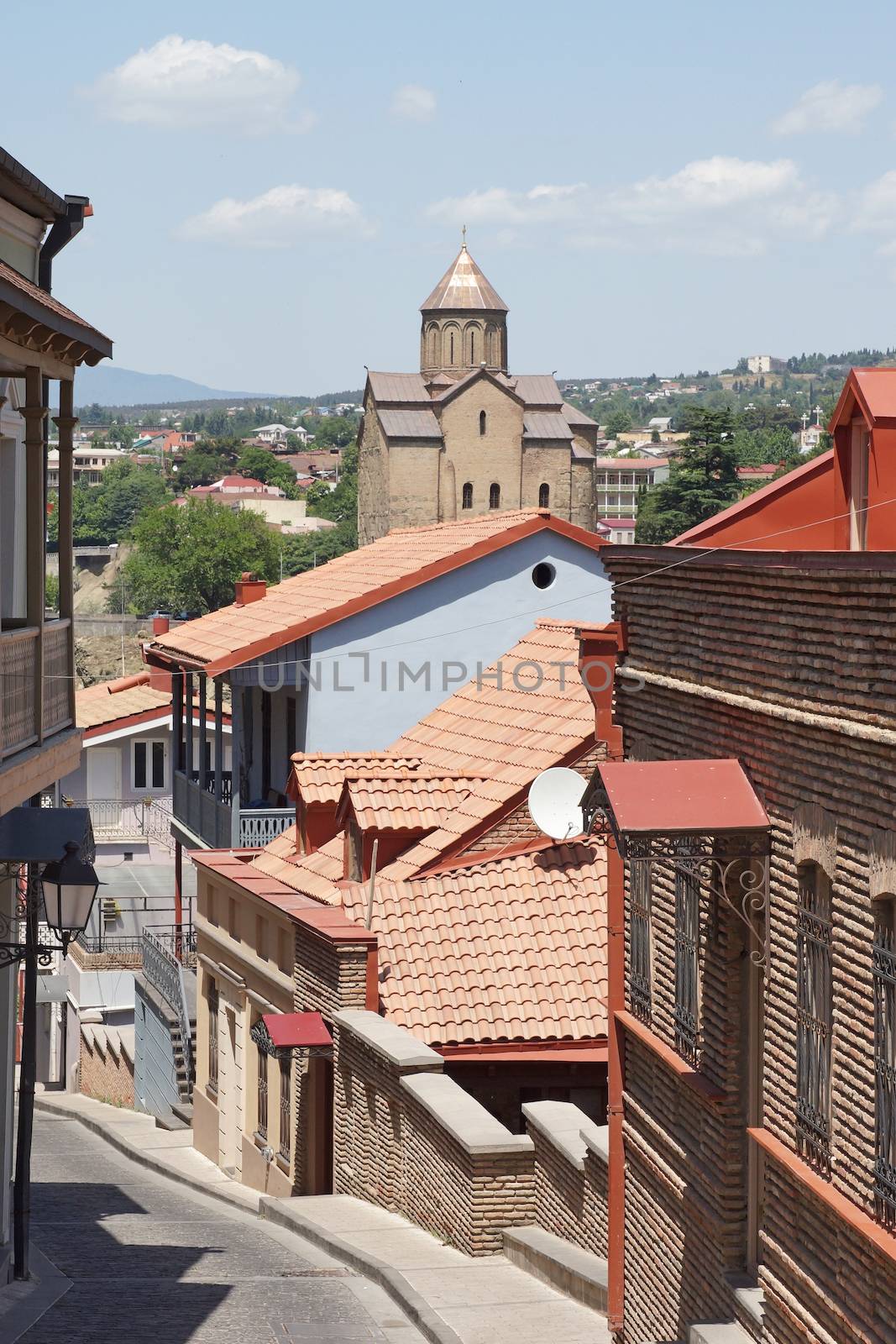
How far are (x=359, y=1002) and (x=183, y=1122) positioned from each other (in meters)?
10.5

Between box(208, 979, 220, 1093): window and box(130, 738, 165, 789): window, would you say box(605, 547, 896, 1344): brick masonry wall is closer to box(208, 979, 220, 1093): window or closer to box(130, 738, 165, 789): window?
box(208, 979, 220, 1093): window

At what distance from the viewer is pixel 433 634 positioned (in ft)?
81.5

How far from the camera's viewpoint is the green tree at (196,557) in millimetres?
151125

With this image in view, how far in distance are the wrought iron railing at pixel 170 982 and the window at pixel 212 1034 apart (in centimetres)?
287

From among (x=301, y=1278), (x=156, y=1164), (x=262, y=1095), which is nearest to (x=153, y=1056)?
(x=156, y=1164)

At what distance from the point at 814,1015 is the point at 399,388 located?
106 meters

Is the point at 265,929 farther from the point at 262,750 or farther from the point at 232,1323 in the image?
the point at 232,1323

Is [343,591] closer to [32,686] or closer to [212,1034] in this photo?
[212,1034]

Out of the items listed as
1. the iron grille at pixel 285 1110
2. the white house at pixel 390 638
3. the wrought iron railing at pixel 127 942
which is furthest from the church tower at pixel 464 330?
the iron grille at pixel 285 1110

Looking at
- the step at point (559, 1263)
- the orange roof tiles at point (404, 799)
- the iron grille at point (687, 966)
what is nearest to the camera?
the iron grille at point (687, 966)

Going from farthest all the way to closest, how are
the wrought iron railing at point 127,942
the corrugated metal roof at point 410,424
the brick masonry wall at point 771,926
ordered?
the corrugated metal roof at point 410,424 → the wrought iron railing at point 127,942 → the brick masonry wall at point 771,926

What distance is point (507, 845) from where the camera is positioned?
18.8 meters

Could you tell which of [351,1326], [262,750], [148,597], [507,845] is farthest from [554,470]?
[351,1326]

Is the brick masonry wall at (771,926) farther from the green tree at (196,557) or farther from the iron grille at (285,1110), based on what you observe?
the green tree at (196,557)
